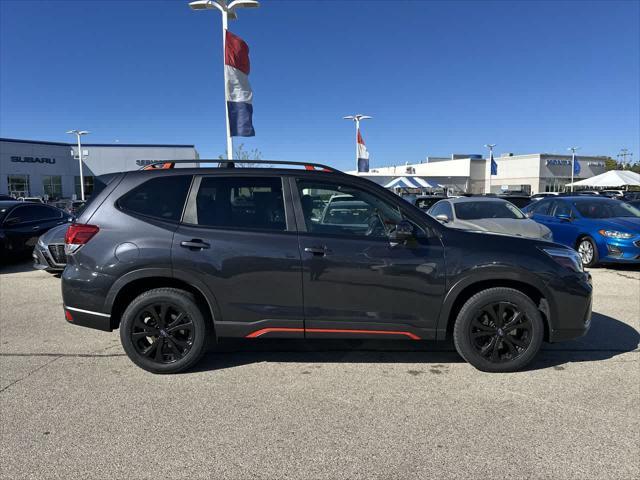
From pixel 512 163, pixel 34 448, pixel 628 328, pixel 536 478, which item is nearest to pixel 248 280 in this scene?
pixel 34 448

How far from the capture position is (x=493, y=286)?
3.80m

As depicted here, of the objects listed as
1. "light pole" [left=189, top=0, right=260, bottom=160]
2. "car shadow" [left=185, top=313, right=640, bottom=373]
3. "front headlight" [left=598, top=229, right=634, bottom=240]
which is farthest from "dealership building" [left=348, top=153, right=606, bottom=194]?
"car shadow" [left=185, top=313, right=640, bottom=373]

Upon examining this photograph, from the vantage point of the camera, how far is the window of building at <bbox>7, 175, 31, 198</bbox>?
140 ft

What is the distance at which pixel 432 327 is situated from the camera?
375cm

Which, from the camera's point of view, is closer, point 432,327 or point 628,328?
point 432,327

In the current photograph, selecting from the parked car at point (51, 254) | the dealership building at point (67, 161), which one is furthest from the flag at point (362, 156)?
the dealership building at point (67, 161)

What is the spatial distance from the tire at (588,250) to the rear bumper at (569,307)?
5.83m

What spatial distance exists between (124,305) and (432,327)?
2.81 meters

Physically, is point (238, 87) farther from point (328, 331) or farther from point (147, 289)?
point (328, 331)

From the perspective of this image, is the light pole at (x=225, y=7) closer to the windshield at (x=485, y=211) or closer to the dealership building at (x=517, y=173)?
the windshield at (x=485, y=211)

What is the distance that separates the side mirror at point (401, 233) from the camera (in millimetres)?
3607

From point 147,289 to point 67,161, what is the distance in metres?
50.2

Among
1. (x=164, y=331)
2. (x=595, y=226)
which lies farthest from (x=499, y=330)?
(x=595, y=226)

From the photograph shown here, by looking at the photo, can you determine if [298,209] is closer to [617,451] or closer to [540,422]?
[540,422]
